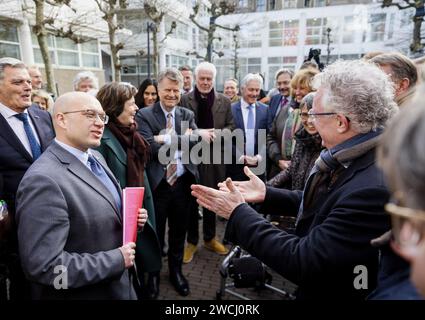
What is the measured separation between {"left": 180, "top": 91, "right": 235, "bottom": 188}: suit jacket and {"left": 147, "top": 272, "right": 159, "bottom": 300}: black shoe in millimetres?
1433

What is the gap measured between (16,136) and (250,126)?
317 cm

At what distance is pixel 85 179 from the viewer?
174 cm

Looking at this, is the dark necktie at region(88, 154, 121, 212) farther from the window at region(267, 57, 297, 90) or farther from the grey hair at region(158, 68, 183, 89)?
the window at region(267, 57, 297, 90)

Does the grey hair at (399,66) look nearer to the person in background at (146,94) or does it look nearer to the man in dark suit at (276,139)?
the man in dark suit at (276,139)

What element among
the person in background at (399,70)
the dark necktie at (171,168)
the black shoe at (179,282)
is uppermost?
the person in background at (399,70)

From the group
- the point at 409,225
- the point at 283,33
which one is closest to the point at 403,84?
the point at 409,225

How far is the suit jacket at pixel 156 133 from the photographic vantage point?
122 inches

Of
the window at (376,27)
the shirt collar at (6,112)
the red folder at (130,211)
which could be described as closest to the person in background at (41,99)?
the shirt collar at (6,112)

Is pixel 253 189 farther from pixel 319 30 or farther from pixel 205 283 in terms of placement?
pixel 319 30

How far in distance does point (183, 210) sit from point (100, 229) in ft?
5.70

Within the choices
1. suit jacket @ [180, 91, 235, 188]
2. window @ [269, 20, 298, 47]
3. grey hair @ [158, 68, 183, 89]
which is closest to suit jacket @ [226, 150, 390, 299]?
grey hair @ [158, 68, 183, 89]
